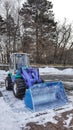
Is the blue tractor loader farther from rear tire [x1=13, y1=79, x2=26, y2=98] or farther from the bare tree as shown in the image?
the bare tree

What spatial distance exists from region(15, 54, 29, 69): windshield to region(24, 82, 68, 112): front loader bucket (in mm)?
2092

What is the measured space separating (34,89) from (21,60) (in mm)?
2394

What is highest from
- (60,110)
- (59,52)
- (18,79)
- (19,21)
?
(19,21)

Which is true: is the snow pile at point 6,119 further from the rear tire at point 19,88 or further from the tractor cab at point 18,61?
the tractor cab at point 18,61

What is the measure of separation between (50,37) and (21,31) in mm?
4699

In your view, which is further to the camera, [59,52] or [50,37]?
[59,52]

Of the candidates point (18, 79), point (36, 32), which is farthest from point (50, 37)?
point (18, 79)

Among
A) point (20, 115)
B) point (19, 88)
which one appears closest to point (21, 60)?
point (19, 88)

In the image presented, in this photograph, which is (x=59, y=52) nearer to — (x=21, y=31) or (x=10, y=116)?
(x=21, y=31)

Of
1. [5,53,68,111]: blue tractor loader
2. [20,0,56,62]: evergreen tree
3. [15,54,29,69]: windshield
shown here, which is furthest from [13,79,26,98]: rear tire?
[20,0,56,62]: evergreen tree

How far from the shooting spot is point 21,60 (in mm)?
8102

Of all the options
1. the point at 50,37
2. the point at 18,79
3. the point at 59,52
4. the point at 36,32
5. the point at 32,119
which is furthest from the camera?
the point at 59,52

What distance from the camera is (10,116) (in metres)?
5.21

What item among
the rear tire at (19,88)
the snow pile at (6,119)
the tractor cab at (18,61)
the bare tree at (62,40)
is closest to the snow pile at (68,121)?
the snow pile at (6,119)
